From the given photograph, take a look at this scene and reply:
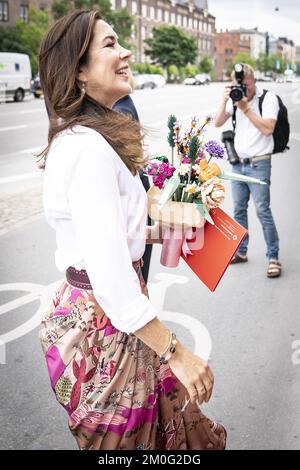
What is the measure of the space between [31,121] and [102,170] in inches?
731

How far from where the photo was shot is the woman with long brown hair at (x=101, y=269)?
1.48 m

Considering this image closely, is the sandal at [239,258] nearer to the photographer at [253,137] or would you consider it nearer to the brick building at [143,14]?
the photographer at [253,137]

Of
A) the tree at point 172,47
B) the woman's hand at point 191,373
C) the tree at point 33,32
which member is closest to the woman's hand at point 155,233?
the woman's hand at point 191,373

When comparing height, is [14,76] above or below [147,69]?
below

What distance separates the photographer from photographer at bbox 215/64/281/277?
4945 millimetres

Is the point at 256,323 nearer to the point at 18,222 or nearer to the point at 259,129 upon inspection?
the point at 259,129

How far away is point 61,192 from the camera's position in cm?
154

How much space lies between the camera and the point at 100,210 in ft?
4.76

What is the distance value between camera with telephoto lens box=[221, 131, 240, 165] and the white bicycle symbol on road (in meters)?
1.17

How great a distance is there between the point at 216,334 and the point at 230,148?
6.58 feet

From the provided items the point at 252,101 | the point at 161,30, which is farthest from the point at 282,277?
the point at 161,30

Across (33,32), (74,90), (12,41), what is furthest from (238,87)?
(12,41)

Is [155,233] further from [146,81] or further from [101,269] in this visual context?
[146,81]
